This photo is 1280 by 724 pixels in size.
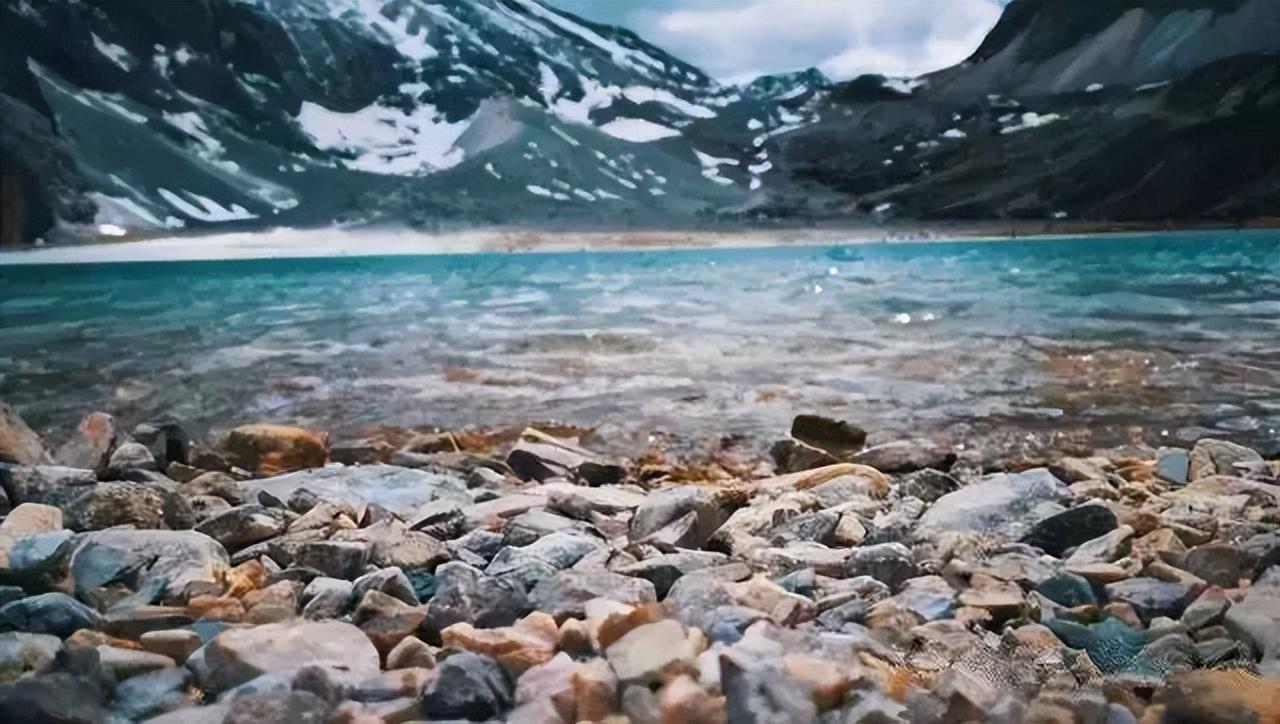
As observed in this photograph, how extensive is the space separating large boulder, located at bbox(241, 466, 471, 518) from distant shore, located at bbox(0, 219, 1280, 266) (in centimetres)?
40

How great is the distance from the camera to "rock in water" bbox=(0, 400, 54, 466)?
1947 millimetres

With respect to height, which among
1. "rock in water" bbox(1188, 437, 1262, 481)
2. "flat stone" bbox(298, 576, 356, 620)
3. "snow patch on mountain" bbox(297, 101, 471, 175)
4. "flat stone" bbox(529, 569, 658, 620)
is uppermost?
"snow patch on mountain" bbox(297, 101, 471, 175)

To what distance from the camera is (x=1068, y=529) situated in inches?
66.8

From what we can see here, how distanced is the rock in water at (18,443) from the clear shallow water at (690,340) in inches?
0.9

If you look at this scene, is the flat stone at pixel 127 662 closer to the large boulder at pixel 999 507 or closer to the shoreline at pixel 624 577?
the shoreline at pixel 624 577

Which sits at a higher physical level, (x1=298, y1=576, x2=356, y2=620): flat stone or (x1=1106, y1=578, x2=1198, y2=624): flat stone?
(x1=1106, y1=578, x2=1198, y2=624): flat stone

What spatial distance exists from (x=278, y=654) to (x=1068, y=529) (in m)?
1.21

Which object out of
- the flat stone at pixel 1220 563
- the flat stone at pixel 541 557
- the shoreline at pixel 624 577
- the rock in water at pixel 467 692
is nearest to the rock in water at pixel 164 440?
the shoreline at pixel 624 577

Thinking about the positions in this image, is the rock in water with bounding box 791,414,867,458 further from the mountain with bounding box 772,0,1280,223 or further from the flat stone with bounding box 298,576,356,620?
the flat stone with bounding box 298,576,356,620

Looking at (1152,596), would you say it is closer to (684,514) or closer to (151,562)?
(684,514)

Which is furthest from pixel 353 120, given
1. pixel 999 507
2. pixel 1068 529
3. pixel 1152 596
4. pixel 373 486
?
pixel 1152 596

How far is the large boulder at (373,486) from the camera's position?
1.88m

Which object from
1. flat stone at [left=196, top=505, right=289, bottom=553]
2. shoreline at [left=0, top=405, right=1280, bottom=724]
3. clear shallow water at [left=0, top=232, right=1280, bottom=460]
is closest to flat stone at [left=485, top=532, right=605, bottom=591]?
shoreline at [left=0, top=405, right=1280, bottom=724]

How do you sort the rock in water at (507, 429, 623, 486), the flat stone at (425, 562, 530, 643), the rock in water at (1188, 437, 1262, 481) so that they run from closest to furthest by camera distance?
the flat stone at (425, 562, 530, 643)
the rock in water at (1188, 437, 1262, 481)
the rock in water at (507, 429, 623, 486)
